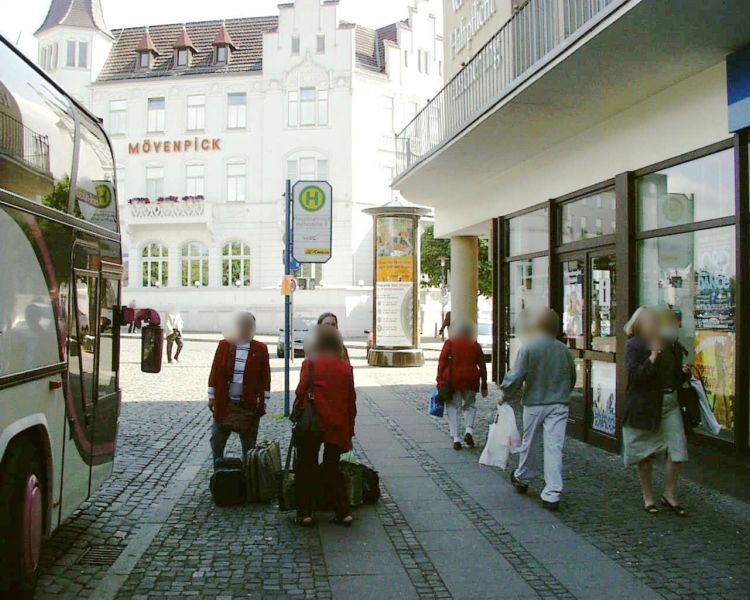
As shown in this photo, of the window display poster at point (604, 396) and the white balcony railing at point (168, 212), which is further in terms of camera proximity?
the white balcony railing at point (168, 212)

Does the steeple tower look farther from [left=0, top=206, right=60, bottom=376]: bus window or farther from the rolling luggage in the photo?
[left=0, top=206, right=60, bottom=376]: bus window

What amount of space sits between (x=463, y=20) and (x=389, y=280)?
8966 millimetres

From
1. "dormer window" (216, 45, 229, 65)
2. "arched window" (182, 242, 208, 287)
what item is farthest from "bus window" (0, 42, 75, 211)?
"dormer window" (216, 45, 229, 65)

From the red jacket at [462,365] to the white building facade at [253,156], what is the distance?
34206mm

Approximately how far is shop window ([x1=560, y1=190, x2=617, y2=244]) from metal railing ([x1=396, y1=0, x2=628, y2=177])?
1.90 metres

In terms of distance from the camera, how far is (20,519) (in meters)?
4.57

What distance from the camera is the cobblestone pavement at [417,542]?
527 cm

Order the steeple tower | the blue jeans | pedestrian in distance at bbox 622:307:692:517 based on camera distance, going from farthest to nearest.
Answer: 1. the steeple tower
2. the blue jeans
3. pedestrian in distance at bbox 622:307:692:517

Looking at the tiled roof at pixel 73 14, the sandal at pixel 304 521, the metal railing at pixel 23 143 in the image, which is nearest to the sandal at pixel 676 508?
the sandal at pixel 304 521

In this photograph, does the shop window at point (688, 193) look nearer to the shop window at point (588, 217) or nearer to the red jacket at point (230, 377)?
the shop window at point (588, 217)

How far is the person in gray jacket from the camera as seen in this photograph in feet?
24.2

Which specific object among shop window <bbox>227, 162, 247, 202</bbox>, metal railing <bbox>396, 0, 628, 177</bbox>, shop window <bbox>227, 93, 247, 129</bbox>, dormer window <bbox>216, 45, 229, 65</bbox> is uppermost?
dormer window <bbox>216, 45, 229, 65</bbox>

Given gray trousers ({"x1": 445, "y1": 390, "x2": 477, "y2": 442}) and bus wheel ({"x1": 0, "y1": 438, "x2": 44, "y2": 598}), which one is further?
gray trousers ({"x1": 445, "y1": 390, "x2": 477, "y2": 442})

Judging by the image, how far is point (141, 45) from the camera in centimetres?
5019
